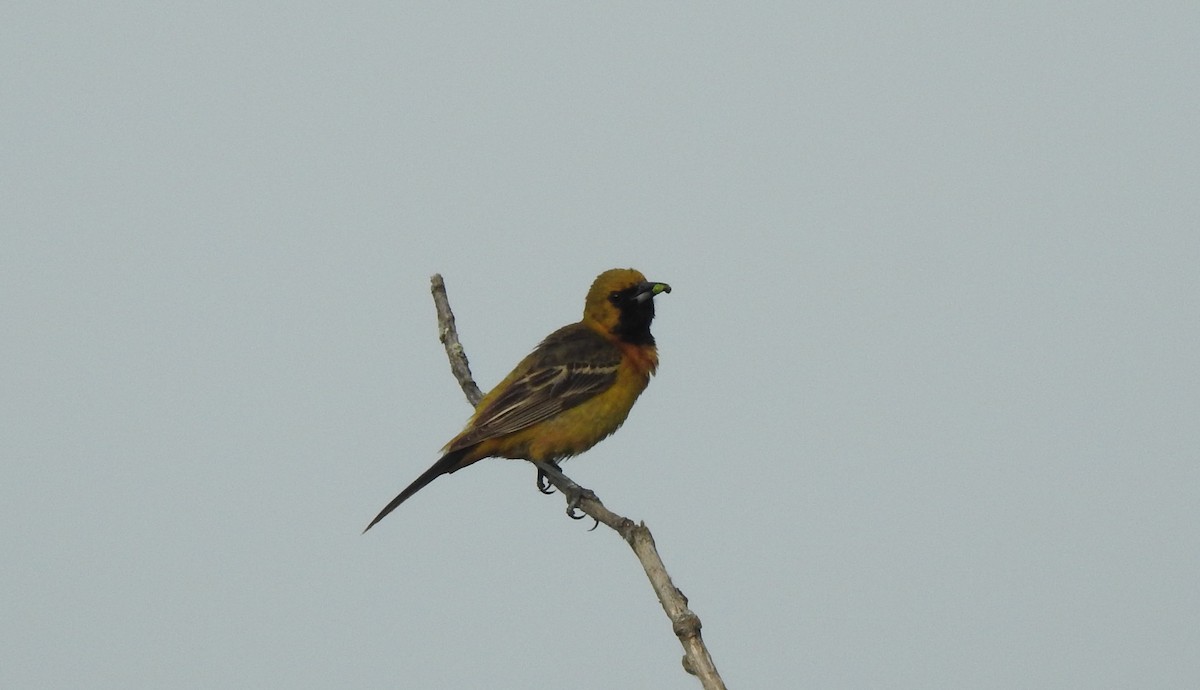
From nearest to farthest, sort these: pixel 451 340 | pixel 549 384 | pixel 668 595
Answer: pixel 668 595 → pixel 549 384 → pixel 451 340

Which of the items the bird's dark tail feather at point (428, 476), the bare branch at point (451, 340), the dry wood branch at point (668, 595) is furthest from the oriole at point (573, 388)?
the dry wood branch at point (668, 595)

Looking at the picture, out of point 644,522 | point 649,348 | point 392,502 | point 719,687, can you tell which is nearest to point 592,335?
point 649,348

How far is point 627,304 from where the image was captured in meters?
9.79

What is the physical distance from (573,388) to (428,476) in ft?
4.31

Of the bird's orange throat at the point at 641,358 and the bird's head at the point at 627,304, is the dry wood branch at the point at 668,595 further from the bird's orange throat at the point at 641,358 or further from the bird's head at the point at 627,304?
the bird's head at the point at 627,304

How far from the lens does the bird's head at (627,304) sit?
975 cm

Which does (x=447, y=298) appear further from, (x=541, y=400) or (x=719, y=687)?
(x=719, y=687)

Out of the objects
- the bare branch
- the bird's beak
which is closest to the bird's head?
the bird's beak

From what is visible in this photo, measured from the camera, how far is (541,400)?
9.10m

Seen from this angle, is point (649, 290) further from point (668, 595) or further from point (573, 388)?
point (668, 595)

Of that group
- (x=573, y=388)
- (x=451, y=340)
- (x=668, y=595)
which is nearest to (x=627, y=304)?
(x=573, y=388)

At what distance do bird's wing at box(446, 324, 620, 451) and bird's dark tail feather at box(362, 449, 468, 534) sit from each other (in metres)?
0.08

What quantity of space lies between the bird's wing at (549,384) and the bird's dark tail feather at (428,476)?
0.26ft

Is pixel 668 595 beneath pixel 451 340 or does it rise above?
beneath
